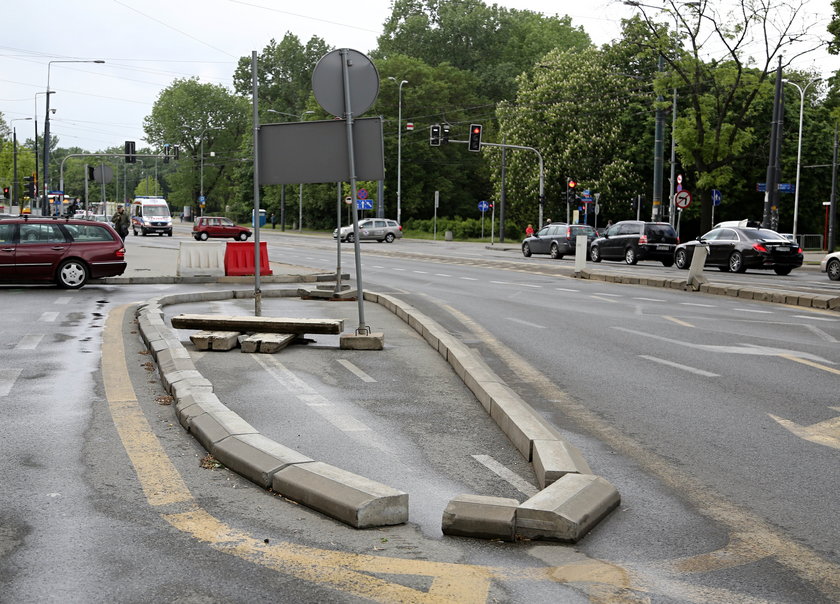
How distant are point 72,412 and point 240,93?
336 ft

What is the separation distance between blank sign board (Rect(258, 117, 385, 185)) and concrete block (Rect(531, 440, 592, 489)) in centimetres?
513

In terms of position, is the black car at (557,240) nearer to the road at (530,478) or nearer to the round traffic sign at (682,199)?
the round traffic sign at (682,199)

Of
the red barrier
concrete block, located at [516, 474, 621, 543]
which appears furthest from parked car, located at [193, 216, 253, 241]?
concrete block, located at [516, 474, 621, 543]

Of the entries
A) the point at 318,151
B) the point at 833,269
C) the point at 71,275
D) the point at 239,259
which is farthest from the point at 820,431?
the point at 833,269

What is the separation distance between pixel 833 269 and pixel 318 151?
22522 mm

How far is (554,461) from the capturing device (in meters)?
5.82

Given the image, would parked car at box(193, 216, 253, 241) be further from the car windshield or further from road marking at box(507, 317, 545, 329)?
road marking at box(507, 317, 545, 329)

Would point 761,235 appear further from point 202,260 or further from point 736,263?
point 202,260

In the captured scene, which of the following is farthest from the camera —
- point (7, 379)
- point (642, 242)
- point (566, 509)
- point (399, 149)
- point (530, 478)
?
point (399, 149)

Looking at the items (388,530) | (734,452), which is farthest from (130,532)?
(734,452)

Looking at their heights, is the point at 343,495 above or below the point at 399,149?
below

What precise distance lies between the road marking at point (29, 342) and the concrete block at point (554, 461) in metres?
7.13

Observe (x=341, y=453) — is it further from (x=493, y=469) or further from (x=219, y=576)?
(x=219, y=576)

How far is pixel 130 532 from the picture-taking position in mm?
4707
